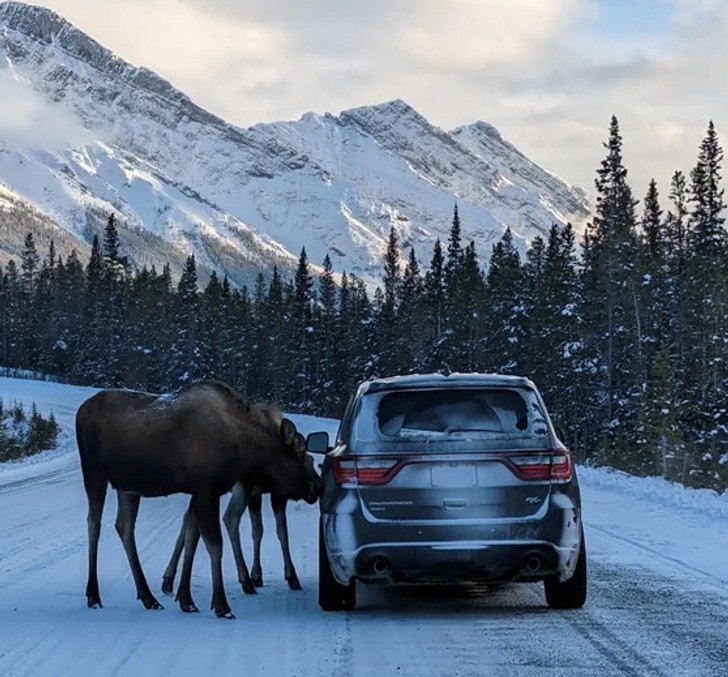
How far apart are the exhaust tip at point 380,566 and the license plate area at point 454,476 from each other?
614 mm

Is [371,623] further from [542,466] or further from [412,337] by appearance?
[412,337]

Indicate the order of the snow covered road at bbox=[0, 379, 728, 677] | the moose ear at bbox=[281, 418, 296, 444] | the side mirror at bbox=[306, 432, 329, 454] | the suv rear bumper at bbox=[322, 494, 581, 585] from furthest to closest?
the side mirror at bbox=[306, 432, 329, 454] < the moose ear at bbox=[281, 418, 296, 444] < the suv rear bumper at bbox=[322, 494, 581, 585] < the snow covered road at bbox=[0, 379, 728, 677]

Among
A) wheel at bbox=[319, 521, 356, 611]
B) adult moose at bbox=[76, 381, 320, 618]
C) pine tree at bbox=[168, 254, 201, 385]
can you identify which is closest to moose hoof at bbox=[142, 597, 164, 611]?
adult moose at bbox=[76, 381, 320, 618]

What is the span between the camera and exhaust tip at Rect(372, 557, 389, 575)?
8234 mm

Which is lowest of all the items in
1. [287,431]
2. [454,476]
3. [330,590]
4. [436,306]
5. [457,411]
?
[330,590]

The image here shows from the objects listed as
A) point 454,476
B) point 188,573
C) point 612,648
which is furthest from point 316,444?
point 612,648

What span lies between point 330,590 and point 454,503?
117 cm

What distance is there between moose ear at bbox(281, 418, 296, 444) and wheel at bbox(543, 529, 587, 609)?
2201 mm

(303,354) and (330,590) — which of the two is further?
(303,354)

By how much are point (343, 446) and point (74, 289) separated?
113 m

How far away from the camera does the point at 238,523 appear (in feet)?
31.6

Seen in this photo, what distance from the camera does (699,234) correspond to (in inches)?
2682

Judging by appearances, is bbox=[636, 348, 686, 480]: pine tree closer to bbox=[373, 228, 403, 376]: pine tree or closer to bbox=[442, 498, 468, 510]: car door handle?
bbox=[442, 498, 468, 510]: car door handle

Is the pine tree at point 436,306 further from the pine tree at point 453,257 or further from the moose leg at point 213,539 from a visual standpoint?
the moose leg at point 213,539
